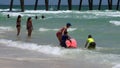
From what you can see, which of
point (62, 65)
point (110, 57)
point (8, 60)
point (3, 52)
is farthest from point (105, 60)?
point (3, 52)

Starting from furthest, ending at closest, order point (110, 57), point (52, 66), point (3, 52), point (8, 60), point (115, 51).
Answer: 1. point (115, 51)
2. point (3, 52)
3. point (110, 57)
4. point (8, 60)
5. point (52, 66)

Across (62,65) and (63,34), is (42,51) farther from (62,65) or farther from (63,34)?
(62,65)

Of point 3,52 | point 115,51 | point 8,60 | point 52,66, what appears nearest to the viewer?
point 52,66

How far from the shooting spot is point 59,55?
40.7ft

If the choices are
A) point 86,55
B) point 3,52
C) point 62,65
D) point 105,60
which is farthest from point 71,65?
point 3,52

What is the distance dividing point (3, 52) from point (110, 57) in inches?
131

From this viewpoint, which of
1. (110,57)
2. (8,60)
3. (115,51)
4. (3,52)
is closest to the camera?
(8,60)

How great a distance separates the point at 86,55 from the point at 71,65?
7.08 ft

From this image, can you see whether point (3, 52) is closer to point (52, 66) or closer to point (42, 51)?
point (42, 51)

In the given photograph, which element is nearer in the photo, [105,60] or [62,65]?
[62,65]

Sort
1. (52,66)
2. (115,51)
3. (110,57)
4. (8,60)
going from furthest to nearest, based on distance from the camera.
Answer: (115,51) < (110,57) < (8,60) < (52,66)

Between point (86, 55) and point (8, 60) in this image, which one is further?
point (86, 55)

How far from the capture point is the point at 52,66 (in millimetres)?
9891

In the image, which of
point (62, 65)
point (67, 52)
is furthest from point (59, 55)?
point (62, 65)
